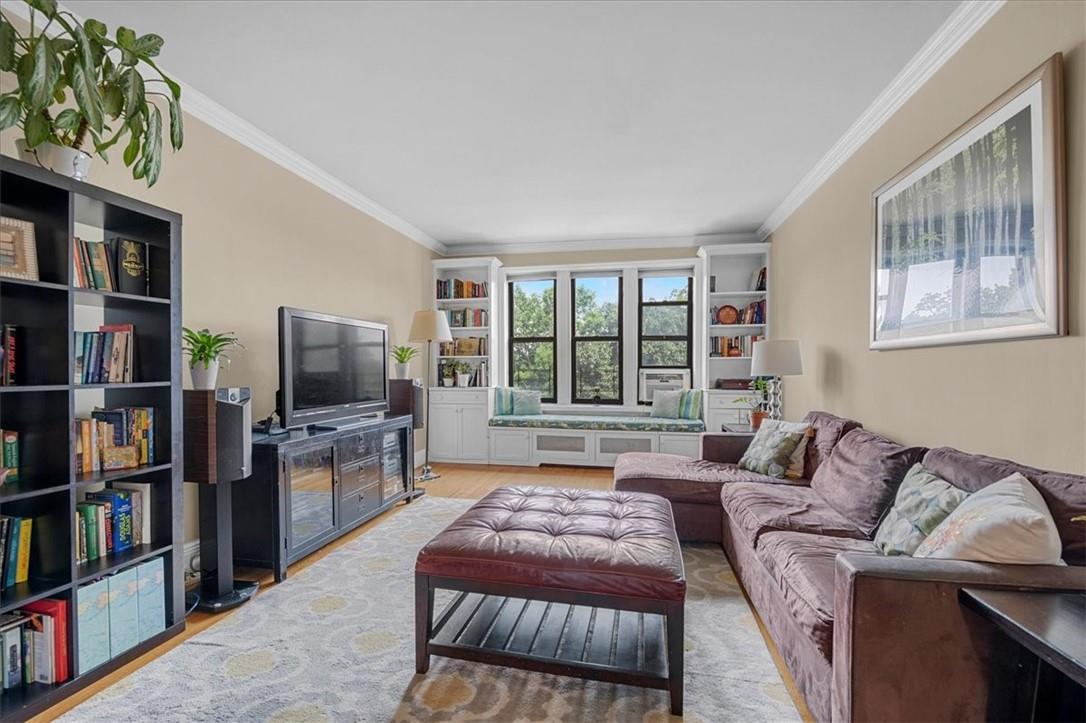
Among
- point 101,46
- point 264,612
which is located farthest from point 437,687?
point 101,46

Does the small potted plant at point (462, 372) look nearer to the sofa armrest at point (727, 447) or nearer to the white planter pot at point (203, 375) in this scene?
the sofa armrest at point (727, 447)

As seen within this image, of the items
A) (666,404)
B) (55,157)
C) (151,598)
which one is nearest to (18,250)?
(55,157)

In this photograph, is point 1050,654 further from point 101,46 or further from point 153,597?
point 101,46

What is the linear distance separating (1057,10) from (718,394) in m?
3.78

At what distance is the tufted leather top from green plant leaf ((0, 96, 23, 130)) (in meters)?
1.85

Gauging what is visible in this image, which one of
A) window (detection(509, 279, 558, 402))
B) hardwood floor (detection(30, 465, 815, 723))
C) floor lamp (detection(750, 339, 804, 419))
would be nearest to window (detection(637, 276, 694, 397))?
window (detection(509, 279, 558, 402))

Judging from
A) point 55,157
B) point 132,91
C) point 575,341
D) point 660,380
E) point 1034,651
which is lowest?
point 1034,651

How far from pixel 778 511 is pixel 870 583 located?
1.12m

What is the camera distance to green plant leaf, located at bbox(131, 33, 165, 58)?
1653mm

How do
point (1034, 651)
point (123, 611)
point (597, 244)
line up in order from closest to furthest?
point (1034, 651) < point (123, 611) < point (597, 244)

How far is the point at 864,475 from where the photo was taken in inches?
86.6

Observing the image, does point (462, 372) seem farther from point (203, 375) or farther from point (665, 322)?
point (203, 375)

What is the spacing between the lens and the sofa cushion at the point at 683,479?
2926 millimetres

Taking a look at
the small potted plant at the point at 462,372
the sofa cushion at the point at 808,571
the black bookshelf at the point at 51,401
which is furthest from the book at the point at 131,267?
the small potted plant at the point at 462,372
